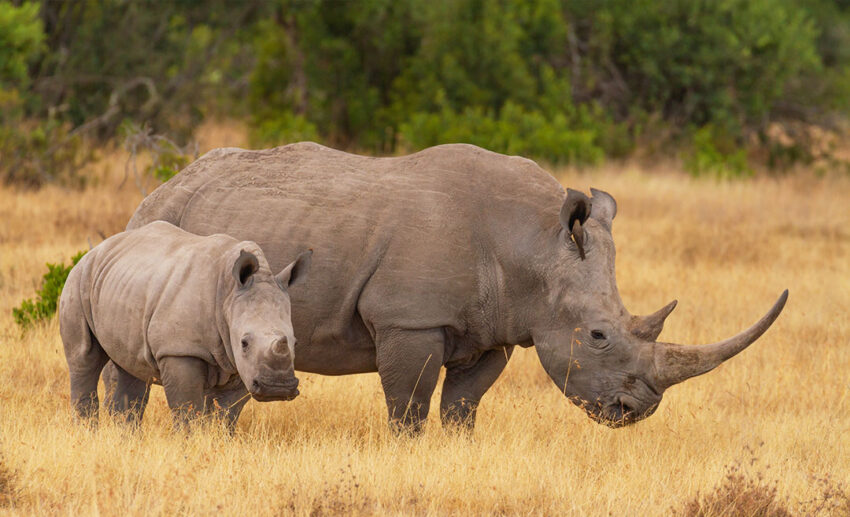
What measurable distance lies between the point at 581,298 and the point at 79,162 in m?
12.2

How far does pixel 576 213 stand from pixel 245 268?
181cm

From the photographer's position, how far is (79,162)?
55.3ft

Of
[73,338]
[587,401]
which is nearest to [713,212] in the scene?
[587,401]

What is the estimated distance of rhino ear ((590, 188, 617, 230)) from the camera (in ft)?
21.4

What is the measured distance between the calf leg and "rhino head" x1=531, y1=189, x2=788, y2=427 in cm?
242

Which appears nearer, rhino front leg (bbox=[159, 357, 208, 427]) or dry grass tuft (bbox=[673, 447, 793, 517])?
dry grass tuft (bbox=[673, 447, 793, 517])

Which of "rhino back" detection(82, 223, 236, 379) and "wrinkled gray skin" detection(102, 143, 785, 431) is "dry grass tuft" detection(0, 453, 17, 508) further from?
"wrinkled gray skin" detection(102, 143, 785, 431)

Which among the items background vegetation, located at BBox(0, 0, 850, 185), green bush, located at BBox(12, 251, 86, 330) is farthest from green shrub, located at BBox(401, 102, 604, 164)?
green bush, located at BBox(12, 251, 86, 330)

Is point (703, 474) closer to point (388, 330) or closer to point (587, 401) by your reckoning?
point (587, 401)

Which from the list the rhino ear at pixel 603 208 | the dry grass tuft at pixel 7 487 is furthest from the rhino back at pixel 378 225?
the dry grass tuft at pixel 7 487

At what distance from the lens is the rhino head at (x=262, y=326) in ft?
17.4

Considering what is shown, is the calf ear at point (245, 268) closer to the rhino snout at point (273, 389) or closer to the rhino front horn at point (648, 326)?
the rhino snout at point (273, 389)

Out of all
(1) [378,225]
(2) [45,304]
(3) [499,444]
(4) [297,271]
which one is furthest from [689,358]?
(2) [45,304]

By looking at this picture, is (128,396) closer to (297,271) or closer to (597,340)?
(297,271)
